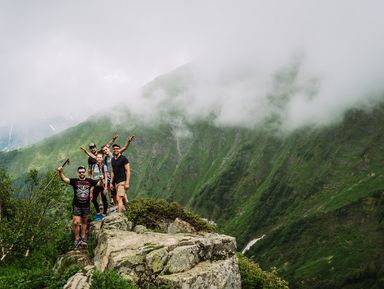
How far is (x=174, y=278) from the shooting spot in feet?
54.7

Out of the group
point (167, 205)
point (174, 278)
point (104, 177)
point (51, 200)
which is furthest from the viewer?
point (51, 200)

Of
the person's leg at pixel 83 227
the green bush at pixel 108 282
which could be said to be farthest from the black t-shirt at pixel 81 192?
the green bush at pixel 108 282

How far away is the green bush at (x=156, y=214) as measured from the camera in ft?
85.0

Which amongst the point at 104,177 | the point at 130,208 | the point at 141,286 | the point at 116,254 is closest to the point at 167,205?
the point at 130,208

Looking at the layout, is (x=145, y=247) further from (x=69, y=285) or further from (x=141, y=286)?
(x=69, y=285)

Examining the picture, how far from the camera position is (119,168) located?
24.4m

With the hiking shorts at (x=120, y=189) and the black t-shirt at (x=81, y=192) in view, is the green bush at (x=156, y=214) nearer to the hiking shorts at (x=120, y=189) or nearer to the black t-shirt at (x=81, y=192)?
Result: the hiking shorts at (x=120, y=189)

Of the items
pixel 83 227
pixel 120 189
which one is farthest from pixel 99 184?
pixel 83 227

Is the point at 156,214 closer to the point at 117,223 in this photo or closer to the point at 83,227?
the point at 117,223

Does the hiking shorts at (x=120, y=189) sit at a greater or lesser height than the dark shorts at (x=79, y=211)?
greater

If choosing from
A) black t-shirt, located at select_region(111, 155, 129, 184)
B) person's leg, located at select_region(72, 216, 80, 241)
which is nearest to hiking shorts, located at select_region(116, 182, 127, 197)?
black t-shirt, located at select_region(111, 155, 129, 184)

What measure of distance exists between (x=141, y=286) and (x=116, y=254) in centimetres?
248

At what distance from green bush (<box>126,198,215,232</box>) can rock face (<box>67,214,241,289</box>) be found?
4.26 m

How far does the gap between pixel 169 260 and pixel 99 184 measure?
8.38 meters
